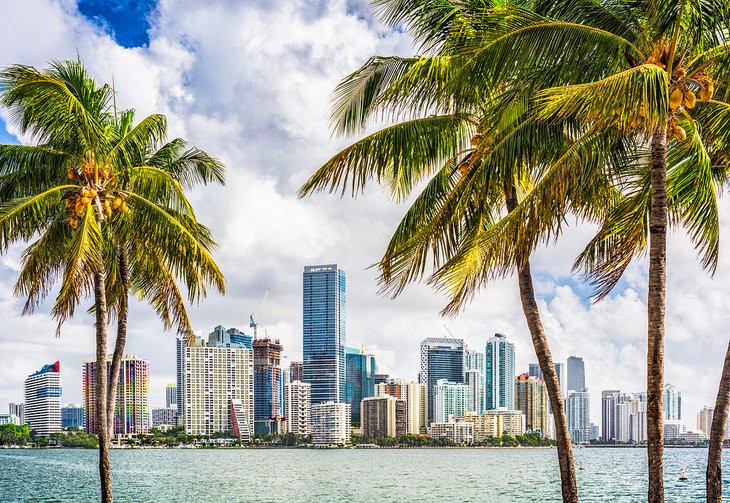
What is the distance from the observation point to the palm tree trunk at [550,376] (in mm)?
11414

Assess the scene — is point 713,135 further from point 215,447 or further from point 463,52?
point 215,447

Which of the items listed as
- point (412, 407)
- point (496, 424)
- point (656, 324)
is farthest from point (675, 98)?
point (412, 407)

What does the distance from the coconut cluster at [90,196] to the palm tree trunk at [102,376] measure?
1053mm

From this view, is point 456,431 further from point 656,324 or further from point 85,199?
point 656,324

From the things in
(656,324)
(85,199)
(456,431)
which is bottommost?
(456,431)

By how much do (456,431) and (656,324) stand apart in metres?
179

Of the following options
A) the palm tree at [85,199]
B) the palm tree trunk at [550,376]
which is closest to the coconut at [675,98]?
the palm tree trunk at [550,376]

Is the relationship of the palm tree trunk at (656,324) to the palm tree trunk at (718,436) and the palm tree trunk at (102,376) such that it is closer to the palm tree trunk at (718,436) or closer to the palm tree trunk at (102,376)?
the palm tree trunk at (718,436)

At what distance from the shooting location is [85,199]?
14.3 m

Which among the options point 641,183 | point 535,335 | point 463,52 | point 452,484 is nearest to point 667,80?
point 463,52

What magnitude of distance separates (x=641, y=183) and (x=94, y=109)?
8645 millimetres

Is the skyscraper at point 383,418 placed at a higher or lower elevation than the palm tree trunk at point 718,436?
lower

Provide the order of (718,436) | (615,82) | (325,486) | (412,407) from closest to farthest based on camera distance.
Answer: (615,82)
(718,436)
(325,486)
(412,407)

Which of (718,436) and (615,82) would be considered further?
(718,436)
